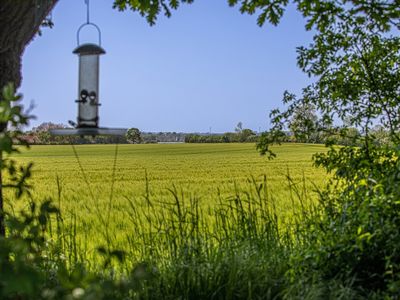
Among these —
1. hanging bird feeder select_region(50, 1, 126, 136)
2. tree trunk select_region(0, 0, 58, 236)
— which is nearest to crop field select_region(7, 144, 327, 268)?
hanging bird feeder select_region(50, 1, 126, 136)

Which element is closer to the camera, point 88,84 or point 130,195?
point 88,84

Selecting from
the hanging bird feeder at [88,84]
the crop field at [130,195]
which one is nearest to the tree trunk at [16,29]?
the hanging bird feeder at [88,84]

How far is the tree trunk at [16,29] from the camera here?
3734mm

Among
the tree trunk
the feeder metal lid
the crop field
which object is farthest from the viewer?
the crop field

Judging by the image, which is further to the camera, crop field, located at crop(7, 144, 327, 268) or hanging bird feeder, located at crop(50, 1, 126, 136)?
crop field, located at crop(7, 144, 327, 268)

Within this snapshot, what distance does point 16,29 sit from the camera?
3.85m

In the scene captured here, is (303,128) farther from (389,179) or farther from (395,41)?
(389,179)

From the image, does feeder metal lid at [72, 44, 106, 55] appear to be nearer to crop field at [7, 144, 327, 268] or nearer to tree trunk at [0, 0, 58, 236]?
tree trunk at [0, 0, 58, 236]

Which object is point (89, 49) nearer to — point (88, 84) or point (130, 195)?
point (88, 84)

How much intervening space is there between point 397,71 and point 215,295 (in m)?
3.11

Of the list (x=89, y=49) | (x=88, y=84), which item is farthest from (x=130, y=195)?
(x=89, y=49)

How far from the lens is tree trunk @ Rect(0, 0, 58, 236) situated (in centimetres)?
373

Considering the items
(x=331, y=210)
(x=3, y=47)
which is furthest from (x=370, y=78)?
(x=3, y=47)

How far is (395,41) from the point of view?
16.8ft
